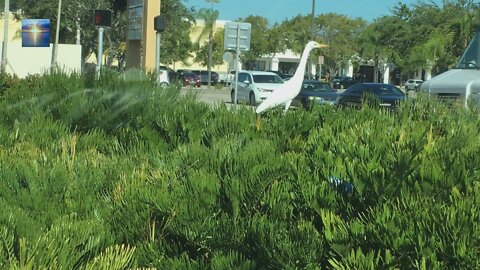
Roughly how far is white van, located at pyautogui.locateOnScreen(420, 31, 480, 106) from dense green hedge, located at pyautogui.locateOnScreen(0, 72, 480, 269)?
274 inches

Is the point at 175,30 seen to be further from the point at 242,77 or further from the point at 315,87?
the point at 315,87

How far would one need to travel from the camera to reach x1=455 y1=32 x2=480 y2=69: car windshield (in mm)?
11969

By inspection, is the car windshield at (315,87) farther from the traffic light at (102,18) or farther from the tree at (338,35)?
the tree at (338,35)

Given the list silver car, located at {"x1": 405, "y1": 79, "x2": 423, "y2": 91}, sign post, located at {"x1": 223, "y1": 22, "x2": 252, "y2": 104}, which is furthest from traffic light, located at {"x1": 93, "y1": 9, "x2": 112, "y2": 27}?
sign post, located at {"x1": 223, "y1": 22, "x2": 252, "y2": 104}

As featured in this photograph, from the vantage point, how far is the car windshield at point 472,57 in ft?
39.3

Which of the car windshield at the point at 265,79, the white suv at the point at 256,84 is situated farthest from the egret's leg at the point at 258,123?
the car windshield at the point at 265,79

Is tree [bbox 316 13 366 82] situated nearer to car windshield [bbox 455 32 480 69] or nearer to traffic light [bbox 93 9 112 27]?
car windshield [bbox 455 32 480 69]

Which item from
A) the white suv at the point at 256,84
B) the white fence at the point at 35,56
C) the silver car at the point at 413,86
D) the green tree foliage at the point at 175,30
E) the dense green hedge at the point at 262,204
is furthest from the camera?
the green tree foliage at the point at 175,30

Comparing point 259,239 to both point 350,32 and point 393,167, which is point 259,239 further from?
point 350,32

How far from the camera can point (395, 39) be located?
61.1 m

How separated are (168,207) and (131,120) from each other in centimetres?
279

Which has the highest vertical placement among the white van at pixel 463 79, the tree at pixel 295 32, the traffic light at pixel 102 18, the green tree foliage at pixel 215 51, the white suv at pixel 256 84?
the tree at pixel 295 32

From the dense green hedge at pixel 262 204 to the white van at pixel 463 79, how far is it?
Result: 6.95 m

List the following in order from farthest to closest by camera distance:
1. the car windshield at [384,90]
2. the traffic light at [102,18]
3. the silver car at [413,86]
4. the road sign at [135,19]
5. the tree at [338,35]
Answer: the tree at [338,35] < the car windshield at [384,90] < the road sign at [135,19] < the traffic light at [102,18] < the silver car at [413,86]
